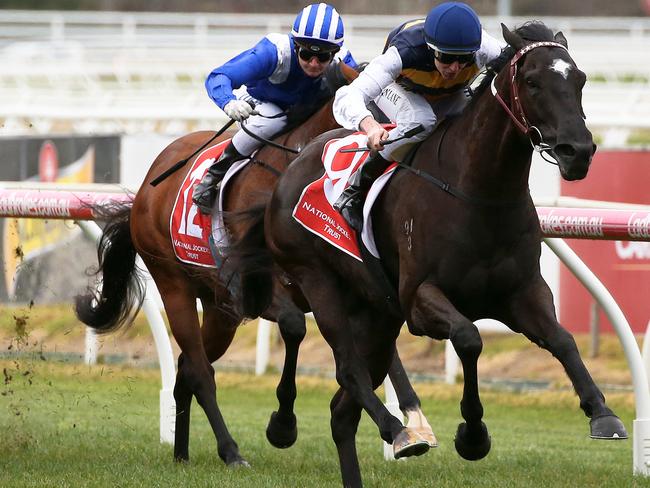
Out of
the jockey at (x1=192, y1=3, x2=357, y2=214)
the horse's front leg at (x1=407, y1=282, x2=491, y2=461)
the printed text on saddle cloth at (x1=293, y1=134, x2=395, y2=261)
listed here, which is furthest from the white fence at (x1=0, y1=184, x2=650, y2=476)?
the horse's front leg at (x1=407, y1=282, x2=491, y2=461)

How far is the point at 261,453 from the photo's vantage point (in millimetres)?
6387

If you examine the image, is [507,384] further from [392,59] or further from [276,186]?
[392,59]

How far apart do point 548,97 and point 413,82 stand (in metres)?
0.78

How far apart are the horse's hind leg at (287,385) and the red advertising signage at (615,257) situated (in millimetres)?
3478

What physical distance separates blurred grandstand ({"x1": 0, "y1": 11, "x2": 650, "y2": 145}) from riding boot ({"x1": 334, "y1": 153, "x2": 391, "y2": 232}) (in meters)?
6.56

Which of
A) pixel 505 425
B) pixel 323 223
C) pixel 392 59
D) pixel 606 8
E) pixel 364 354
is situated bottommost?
pixel 606 8

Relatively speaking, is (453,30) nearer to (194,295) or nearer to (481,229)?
(481,229)

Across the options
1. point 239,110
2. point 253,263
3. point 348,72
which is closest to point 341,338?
point 253,263

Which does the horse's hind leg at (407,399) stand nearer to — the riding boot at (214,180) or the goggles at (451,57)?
the riding boot at (214,180)

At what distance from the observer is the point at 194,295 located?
20.9 ft

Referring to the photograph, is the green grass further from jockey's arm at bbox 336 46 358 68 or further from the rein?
jockey's arm at bbox 336 46 358 68

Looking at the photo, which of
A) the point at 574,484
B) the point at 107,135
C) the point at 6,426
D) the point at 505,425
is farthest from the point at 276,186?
the point at 107,135

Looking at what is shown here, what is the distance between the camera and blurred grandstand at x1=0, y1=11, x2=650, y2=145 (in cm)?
1291

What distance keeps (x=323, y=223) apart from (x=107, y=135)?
228 inches
